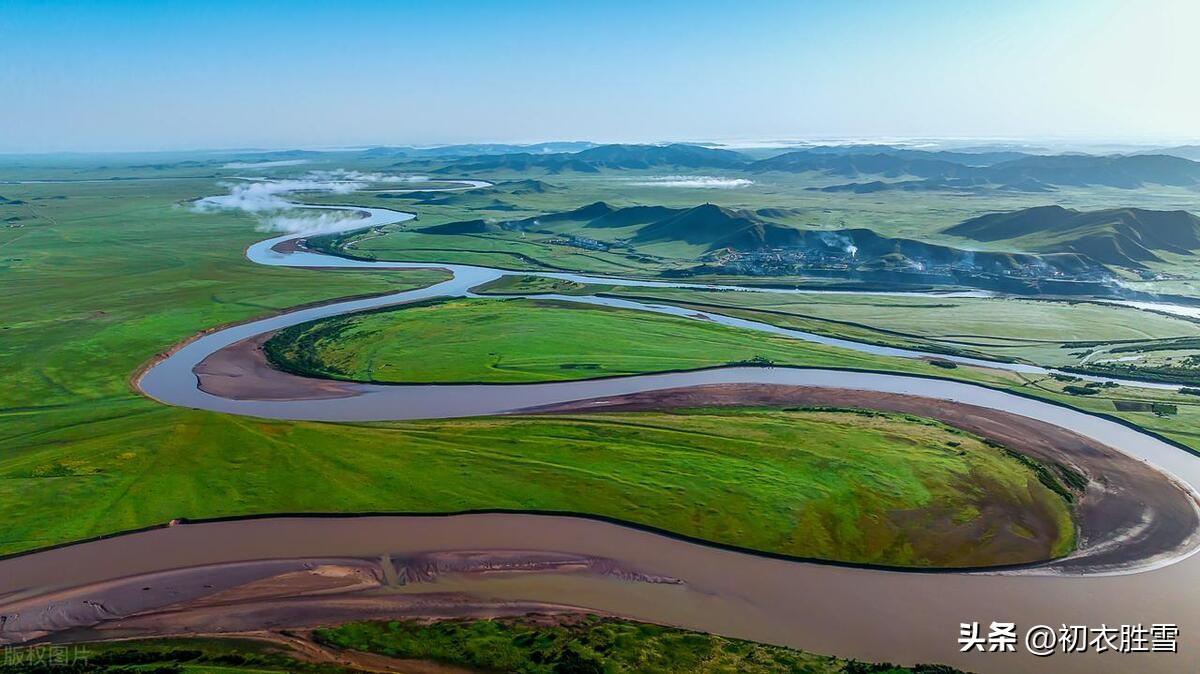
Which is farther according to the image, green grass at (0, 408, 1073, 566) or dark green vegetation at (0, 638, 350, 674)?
green grass at (0, 408, 1073, 566)

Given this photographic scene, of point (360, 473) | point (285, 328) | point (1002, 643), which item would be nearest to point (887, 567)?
point (1002, 643)

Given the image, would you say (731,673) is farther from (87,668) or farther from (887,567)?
(87,668)

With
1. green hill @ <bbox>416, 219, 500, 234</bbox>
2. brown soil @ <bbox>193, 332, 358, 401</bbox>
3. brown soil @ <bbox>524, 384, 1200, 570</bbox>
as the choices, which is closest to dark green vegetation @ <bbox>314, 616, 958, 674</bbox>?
brown soil @ <bbox>524, 384, 1200, 570</bbox>

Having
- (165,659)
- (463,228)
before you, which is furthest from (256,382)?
(463,228)

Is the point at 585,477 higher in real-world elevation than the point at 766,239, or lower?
lower

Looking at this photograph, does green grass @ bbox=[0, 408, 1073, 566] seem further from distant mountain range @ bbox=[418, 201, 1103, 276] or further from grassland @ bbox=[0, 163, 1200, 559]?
distant mountain range @ bbox=[418, 201, 1103, 276]

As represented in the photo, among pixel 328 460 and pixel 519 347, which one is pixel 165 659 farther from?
pixel 519 347

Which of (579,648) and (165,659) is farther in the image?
(579,648)
